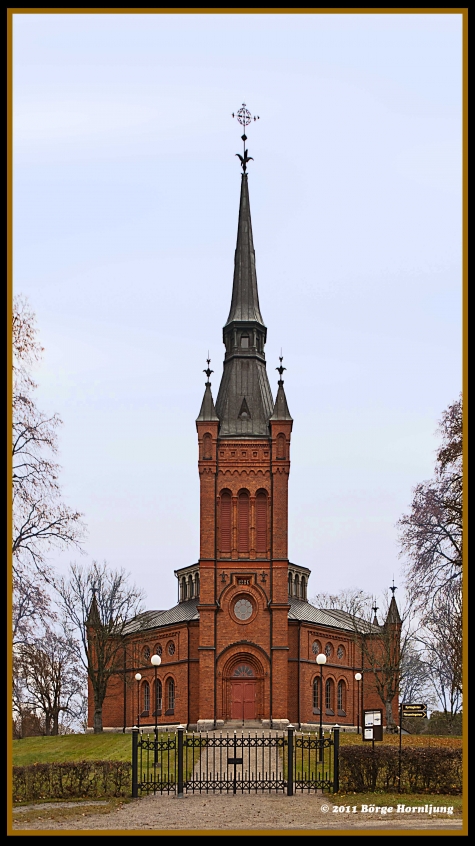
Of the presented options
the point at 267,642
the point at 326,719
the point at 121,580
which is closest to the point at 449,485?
the point at 267,642

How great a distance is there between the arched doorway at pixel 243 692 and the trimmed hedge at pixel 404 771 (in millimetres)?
31323

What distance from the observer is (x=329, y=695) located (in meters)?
63.2

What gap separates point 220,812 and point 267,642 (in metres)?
35.0

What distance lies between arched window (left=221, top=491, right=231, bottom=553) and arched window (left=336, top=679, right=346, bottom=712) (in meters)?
13.6

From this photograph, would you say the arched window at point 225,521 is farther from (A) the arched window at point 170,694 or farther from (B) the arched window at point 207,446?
(A) the arched window at point 170,694

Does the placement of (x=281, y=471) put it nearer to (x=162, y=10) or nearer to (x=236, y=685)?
(x=236, y=685)

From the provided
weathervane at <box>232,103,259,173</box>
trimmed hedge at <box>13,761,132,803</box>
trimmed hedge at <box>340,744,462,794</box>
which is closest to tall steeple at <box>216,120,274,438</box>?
weathervane at <box>232,103,259,173</box>

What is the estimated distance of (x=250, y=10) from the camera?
1353cm

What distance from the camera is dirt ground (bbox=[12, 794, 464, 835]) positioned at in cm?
1962

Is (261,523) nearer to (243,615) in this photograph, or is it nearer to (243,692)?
(243,615)

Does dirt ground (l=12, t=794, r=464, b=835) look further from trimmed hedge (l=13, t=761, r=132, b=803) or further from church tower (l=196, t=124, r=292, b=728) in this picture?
church tower (l=196, t=124, r=292, b=728)

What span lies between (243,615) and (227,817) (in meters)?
36.1

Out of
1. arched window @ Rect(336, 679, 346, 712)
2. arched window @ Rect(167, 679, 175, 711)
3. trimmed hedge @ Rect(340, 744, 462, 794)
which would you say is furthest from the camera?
arched window @ Rect(336, 679, 346, 712)

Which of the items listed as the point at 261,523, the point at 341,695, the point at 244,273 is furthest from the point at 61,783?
the point at 244,273
